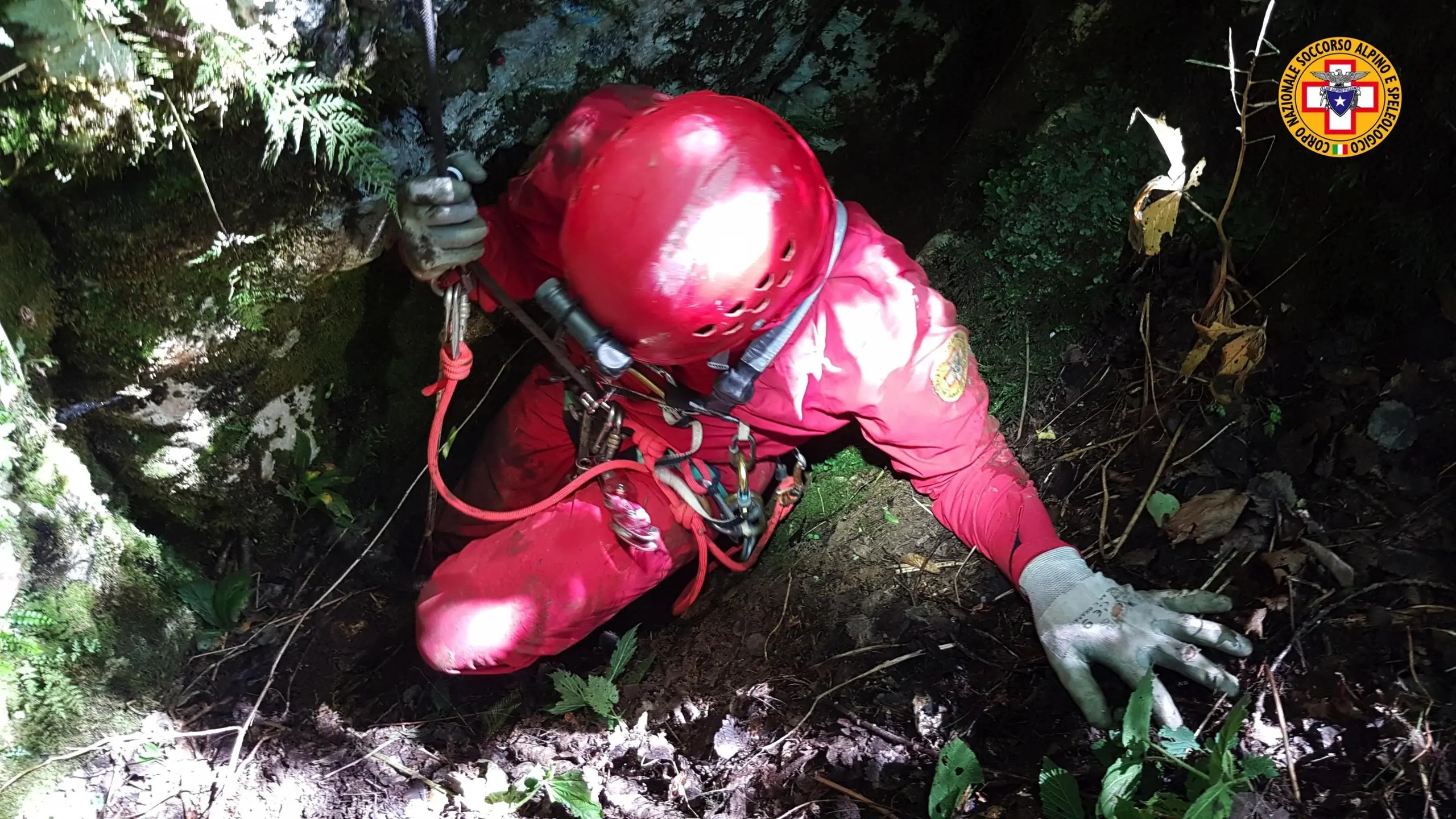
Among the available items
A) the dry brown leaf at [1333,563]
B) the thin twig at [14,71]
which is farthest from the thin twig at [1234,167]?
the thin twig at [14,71]

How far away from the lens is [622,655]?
2.87 metres

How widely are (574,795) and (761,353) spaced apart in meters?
1.32

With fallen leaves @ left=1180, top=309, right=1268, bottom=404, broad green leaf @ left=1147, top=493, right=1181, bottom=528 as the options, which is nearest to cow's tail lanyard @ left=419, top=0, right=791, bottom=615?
broad green leaf @ left=1147, top=493, right=1181, bottom=528

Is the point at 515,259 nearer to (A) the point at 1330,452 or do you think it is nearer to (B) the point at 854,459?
(B) the point at 854,459

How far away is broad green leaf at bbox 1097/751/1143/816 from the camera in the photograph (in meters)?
1.81

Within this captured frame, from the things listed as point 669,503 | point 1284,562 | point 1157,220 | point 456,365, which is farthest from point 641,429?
point 1284,562

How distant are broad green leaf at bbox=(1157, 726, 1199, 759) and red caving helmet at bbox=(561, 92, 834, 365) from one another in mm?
1410

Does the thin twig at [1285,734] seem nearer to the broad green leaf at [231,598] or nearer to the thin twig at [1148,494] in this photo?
the thin twig at [1148,494]

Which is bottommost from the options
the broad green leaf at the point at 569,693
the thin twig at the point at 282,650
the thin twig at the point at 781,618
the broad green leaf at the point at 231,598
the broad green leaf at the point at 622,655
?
the broad green leaf at the point at 622,655

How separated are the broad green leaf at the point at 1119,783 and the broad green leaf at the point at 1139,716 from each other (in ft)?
0.10

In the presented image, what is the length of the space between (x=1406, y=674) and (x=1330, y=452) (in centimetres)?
62

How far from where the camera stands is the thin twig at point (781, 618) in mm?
2756

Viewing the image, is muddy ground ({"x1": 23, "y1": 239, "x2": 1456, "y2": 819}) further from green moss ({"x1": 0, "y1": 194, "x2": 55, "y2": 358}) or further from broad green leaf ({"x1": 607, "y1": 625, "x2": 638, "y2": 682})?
green moss ({"x1": 0, "y1": 194, "x2": 55, "y2": 358})

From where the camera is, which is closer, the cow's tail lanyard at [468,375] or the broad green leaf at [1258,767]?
the broad green leaf at [1258,767]
